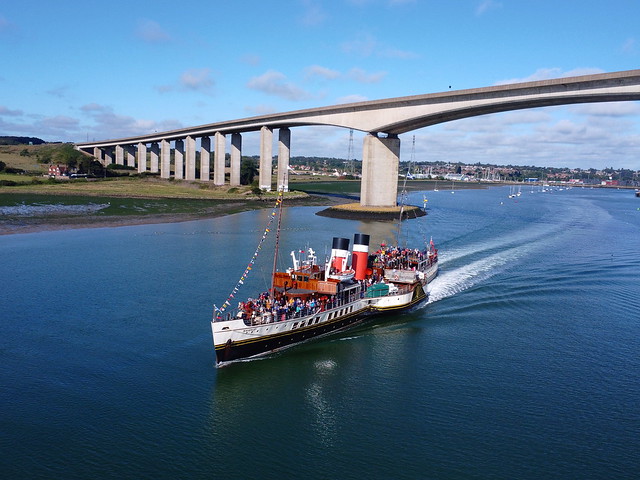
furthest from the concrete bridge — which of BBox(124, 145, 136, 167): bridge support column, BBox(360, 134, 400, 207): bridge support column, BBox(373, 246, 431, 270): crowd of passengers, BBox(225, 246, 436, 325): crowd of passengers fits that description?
BBox(124, 145, 136, 167): bridge support column

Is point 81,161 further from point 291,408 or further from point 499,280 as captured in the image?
point 291,408

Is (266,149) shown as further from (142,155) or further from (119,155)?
(119,155)

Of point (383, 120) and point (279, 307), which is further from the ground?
point (383, 120)

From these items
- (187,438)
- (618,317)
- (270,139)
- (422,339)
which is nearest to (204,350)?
(187,438)

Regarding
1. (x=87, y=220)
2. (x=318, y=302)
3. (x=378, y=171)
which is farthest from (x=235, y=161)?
(x=318, y=302)

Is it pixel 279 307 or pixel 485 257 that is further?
pixel 485 257

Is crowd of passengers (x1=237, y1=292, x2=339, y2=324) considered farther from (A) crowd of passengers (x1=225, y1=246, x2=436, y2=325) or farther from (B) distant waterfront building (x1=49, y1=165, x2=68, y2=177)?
(B) distant waterfront building (x1=49, y1=165, x2=68, y2=177)
